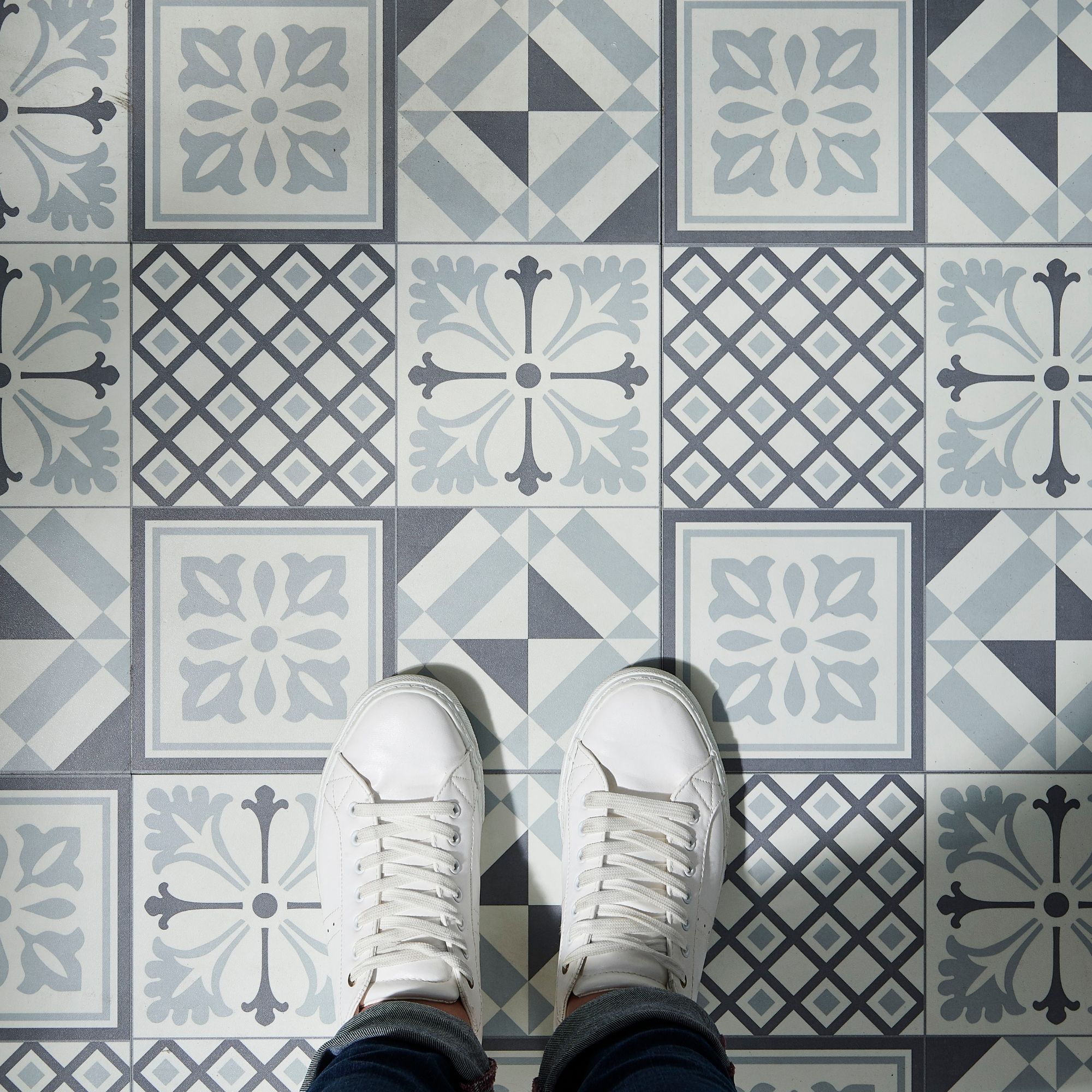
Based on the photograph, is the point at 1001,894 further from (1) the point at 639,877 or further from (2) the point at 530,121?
(2) the point at 530,121

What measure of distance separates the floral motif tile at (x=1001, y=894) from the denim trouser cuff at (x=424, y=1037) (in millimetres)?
458

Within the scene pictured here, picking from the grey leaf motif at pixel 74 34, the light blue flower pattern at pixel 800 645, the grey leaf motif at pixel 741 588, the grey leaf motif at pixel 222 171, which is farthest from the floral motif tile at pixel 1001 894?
the grey leaf motif at pixel 74 34

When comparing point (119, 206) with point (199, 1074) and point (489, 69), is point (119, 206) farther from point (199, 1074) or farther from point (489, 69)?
point (199, 1074)

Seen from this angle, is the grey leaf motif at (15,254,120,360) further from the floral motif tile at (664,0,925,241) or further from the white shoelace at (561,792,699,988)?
the white shoelace at (561,792,699,988)

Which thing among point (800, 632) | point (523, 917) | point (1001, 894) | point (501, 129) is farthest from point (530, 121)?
point (1001, 894)

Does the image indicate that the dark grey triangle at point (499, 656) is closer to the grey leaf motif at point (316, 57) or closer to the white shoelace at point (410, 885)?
the white shoelace at point (410, 885)

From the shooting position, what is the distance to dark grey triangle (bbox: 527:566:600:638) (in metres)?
0.81

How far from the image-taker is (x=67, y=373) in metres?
0.82

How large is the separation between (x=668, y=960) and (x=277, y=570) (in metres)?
0.53

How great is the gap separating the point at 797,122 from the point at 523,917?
32.4 inches

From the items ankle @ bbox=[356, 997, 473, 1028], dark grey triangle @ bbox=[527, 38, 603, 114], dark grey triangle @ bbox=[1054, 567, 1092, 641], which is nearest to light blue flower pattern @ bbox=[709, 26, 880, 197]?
dark grey triangle @ bbox=[527, 38, 603, 114]

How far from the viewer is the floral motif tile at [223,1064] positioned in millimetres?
822

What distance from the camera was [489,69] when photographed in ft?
2.63

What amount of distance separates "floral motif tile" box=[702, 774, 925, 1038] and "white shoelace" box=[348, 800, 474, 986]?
0.27 m
